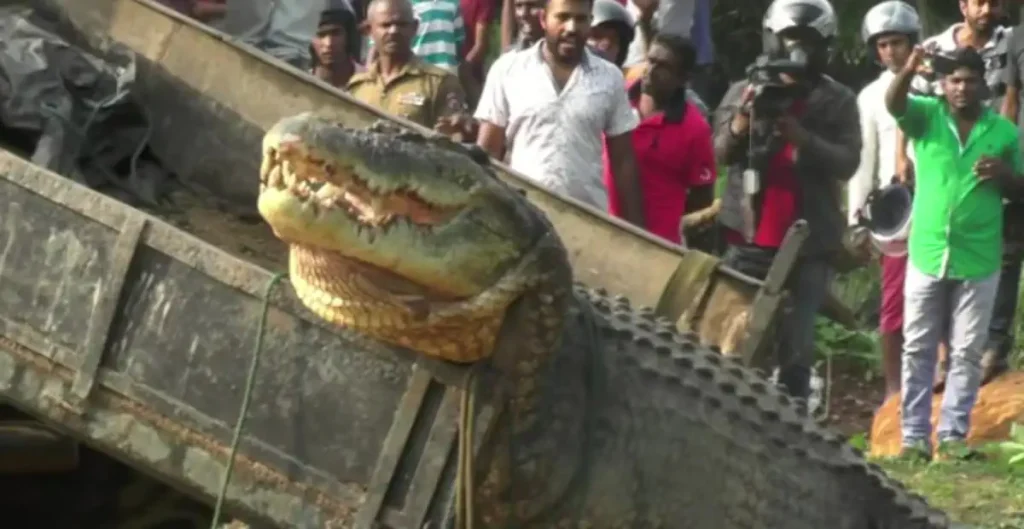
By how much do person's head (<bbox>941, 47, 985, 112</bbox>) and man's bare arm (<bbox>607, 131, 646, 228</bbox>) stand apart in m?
1.31

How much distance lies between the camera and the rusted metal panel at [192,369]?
11.7 feet

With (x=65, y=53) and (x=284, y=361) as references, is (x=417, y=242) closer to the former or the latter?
(x=284, y=361)

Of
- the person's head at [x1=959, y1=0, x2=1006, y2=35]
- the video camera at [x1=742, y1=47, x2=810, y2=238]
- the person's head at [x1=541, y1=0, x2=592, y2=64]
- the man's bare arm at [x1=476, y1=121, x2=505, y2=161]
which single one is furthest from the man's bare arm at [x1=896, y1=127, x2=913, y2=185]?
the man's bare arm at [x1=476, y1=121, x2=505, y2=161]

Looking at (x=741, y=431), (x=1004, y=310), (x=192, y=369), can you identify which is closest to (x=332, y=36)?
(x=1004, y=310)

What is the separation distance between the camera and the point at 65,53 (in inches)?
204

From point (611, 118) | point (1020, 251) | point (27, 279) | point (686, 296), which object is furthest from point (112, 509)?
point (1020, 251)

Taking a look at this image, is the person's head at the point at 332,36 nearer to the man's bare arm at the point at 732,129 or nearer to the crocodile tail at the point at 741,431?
the man's bare arm at the point at 732,129

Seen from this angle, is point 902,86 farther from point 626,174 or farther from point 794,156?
point 626,174

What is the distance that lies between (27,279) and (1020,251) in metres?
5.25

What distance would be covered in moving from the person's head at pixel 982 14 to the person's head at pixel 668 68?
1.49 meters

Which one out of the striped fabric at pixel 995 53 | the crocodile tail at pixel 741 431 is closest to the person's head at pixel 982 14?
the striped fabric at pixel 995 53

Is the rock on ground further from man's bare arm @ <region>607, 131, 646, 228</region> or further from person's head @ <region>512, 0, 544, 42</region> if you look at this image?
person's head @ <region>512, 0, 544, 42</region>

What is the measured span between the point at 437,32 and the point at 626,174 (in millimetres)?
1775

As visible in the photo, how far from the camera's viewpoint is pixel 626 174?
22.9 feet
